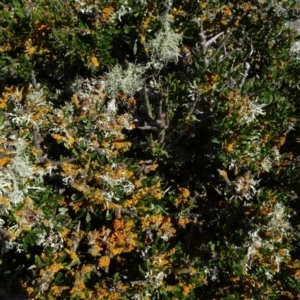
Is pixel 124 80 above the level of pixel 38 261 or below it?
above

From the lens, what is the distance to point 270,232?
456 centimetres

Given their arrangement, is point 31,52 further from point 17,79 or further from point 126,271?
point 126,271

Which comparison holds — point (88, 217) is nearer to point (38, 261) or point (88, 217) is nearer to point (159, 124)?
point (38, 261)

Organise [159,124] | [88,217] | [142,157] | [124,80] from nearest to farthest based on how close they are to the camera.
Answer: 1. [88,217]
2. [159,124]
3. [124,80]
4. [142,157]

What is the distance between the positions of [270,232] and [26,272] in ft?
9.23

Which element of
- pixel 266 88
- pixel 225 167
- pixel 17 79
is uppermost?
pixel 266 88

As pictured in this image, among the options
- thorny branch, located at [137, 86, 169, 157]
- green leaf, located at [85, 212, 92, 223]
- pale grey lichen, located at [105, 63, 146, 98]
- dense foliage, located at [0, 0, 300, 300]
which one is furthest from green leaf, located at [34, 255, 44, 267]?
pale grey lichen, located at [105, 63, 146, 98]

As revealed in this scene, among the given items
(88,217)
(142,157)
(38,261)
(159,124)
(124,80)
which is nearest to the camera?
(38,261)

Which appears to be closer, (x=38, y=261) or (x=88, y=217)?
(x=38, y=261)

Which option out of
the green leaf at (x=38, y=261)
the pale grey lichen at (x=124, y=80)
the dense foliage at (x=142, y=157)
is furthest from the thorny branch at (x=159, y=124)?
the green leaf at (x=38, y=261)

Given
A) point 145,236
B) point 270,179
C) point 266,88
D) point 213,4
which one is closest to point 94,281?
point 145,236

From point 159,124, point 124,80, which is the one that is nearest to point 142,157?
point 159,124

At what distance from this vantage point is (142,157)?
17.1 feet

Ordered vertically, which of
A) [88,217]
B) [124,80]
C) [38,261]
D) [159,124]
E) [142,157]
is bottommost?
[38,261]
